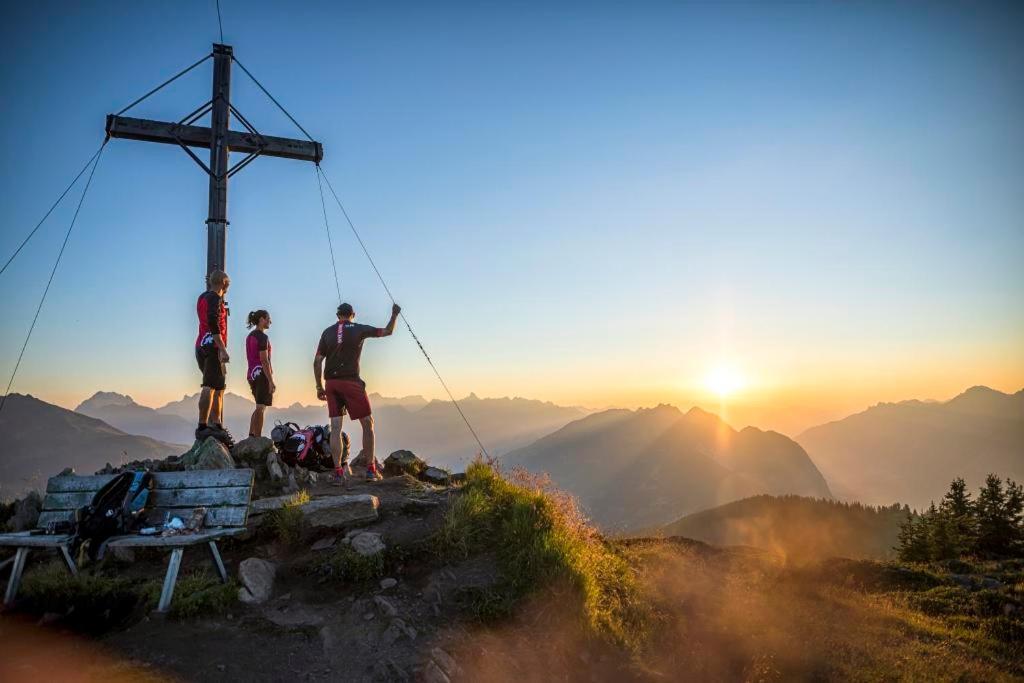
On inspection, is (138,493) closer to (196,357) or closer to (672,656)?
(196,357)

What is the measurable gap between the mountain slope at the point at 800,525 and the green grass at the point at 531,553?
82353 millimetres

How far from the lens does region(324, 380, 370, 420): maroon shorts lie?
9.16 meters

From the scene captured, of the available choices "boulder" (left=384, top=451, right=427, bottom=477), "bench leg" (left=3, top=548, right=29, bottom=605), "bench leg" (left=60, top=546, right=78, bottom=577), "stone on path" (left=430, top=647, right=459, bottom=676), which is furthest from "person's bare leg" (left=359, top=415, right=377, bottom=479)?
"stone on path" (left=430, top=647, right=459, bottom=676)

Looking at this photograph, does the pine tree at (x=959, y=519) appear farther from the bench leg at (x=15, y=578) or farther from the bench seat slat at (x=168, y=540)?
the bench leg at (x=15, y=578)

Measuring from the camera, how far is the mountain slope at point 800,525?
85562 mm

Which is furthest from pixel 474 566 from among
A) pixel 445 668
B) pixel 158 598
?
pixel 158 598

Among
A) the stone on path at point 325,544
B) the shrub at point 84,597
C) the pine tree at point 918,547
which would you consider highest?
the stone on path at point 325,544

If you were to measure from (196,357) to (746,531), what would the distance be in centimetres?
10571

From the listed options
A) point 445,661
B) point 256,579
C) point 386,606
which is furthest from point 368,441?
point 445,661

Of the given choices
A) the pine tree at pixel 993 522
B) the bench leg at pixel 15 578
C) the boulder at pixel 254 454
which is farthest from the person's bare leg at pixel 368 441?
the pine tree at pixel 993 522

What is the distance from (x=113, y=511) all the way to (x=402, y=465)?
548cm

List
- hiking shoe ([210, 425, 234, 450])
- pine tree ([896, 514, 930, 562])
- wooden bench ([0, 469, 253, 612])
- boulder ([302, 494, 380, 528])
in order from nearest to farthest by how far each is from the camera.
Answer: wooden bench ([0, 469, 253, 612]) → boulder ([302, 494, 380, 528]) → hiking shoe ([210, 425, 234, 450]) → pine tree ([896, 514, 930, 562])

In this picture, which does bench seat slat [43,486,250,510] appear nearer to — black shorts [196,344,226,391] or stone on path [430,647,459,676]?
black shorts [196,344,226,391]

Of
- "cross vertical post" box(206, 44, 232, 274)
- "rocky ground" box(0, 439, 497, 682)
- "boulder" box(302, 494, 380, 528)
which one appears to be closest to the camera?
"rocky ground" box(0, 439, 497, 682)
